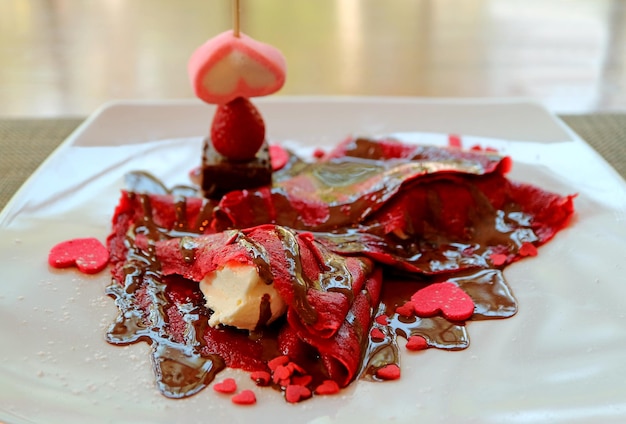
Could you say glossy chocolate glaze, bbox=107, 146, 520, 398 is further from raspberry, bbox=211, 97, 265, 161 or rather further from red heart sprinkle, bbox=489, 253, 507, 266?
raspberry, bbox=211, 97, 265, 161

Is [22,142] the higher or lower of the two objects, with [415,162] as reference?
lower

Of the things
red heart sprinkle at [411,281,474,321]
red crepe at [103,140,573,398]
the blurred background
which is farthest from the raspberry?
the blurred background

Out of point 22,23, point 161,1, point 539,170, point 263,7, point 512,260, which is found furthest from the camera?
point 161,1

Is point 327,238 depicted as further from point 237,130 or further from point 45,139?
point 45,139

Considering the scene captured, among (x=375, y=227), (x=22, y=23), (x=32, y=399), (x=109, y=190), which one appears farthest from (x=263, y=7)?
(x=32, y=399)

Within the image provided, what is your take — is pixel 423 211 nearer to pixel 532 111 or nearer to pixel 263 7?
pixel 532 111

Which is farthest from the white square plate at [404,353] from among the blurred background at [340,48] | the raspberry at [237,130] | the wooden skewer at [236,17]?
the blurred background at [340,48]

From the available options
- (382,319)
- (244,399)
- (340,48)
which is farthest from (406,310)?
(340,48)
